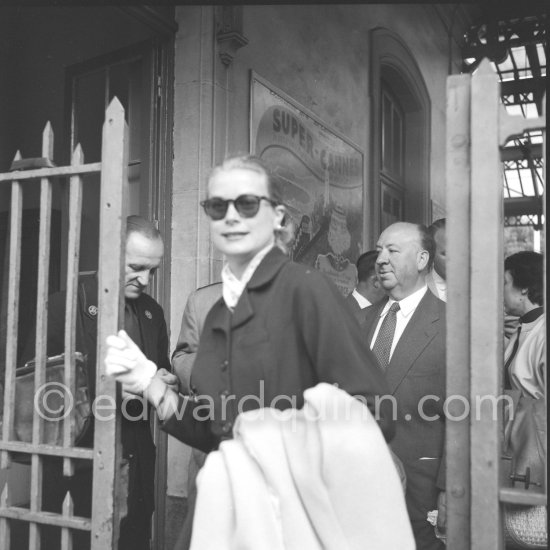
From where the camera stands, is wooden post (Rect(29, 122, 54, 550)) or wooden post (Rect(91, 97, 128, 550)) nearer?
wooden post (Rect(91, 97, 128, 550))

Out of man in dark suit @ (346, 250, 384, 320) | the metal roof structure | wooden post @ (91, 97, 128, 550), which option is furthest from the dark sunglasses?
the metal roof structure

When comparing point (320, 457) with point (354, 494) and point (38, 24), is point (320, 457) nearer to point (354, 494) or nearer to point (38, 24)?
point (354, 494)

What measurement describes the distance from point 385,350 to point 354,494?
1.66 m

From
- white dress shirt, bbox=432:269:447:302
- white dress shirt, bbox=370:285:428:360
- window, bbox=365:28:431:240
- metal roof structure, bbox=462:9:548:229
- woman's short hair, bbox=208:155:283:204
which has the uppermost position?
metal roof structure, bbox=462:9:548:229

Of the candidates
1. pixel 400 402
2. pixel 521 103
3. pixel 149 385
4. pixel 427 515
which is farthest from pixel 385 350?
pixel 521 103

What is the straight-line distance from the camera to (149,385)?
7.20 ft

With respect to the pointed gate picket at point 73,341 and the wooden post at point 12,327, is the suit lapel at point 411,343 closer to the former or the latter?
the pointed gate picket at point 73,341

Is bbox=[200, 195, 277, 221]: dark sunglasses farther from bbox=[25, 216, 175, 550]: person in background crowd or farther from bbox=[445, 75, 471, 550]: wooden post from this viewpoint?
bbox=[25, 216, 175, 550]: person in background crowd

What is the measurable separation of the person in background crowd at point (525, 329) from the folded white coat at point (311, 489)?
2.24 ft

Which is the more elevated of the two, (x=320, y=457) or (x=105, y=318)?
(x=105, y=318)

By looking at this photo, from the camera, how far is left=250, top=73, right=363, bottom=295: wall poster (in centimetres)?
513

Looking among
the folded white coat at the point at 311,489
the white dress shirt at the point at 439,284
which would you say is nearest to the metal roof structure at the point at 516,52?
the white dress shirt at the point at 439,284

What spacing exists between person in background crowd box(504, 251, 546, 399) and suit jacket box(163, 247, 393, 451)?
66 centimetres

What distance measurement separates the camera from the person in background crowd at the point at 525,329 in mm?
2654
